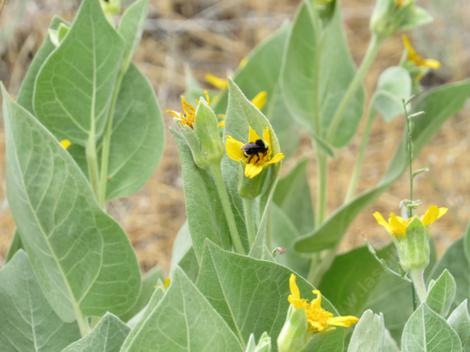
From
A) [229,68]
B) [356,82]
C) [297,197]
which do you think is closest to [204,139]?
[356,82]

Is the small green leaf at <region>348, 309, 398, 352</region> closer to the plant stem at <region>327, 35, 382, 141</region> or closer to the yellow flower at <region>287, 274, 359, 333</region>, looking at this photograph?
the yellow flower at <region>287, 274, 359, 333</region>

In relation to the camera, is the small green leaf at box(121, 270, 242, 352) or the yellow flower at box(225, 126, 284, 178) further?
the yellow flower at box(225, 126, 284, 178)

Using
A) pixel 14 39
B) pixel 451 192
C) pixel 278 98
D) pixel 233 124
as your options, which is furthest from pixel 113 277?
pixel 14 39

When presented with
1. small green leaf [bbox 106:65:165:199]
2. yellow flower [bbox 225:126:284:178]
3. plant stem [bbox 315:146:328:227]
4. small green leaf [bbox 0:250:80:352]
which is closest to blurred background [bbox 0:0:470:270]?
plant stem [bbox 315:146:328:227]

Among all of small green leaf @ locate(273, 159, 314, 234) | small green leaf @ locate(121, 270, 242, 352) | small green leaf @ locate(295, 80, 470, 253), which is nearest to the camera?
small green leaf @ locate(121, 270, 242, 352)

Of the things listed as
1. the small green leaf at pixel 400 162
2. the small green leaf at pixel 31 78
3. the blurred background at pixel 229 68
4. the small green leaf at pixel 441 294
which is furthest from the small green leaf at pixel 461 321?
the blurred background at pixel 229 68

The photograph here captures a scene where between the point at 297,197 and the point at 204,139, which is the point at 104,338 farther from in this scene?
the point at 297,197
